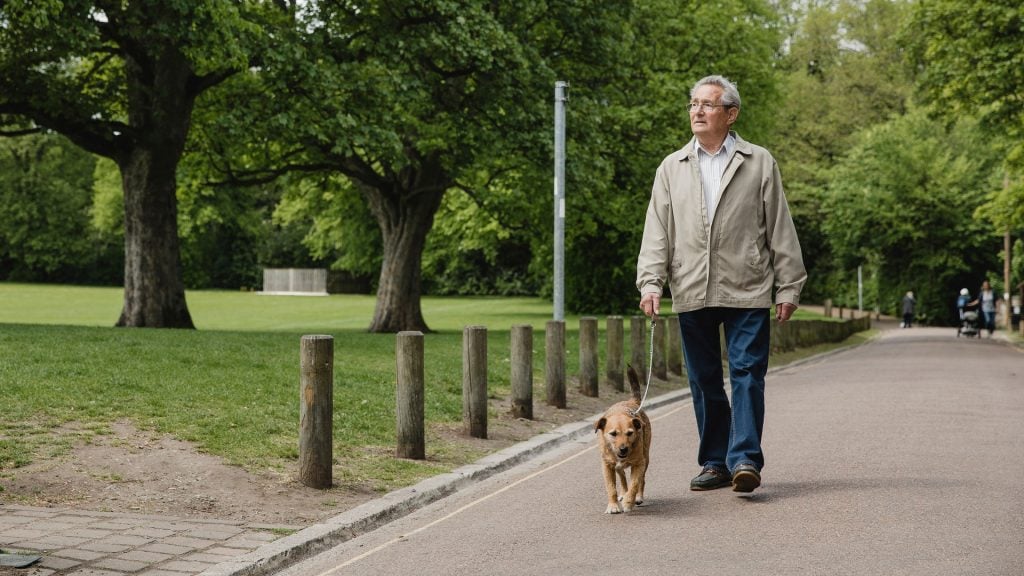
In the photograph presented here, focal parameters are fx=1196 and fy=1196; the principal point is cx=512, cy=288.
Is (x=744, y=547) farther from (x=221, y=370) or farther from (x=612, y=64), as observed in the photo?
(x=612, y=64)

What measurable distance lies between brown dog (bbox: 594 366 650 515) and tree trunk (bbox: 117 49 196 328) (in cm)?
1553

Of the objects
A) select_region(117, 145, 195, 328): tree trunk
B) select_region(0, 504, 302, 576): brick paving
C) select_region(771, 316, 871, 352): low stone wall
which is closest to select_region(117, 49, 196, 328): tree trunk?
select_region(117, 145, 195, 328): tree trunk

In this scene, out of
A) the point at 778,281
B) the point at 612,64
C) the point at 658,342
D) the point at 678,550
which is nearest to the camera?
the point at 678,550

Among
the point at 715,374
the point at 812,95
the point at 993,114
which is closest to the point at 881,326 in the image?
the point at 812,95

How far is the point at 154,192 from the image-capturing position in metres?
20.5

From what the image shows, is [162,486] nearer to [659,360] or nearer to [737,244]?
[737,244]

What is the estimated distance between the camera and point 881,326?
5025 centimetres

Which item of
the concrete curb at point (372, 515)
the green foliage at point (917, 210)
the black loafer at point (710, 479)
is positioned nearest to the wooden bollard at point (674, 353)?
the concrete curb at point (372, 515)

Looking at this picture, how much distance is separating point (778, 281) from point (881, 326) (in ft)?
150

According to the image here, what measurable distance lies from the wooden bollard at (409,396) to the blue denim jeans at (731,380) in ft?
7.41

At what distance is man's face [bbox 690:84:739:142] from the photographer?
656 cm

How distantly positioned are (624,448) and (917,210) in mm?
50120

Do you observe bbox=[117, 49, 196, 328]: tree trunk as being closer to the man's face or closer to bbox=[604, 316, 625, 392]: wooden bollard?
bbox=[604, 316, 625, 392]: wooden bollard

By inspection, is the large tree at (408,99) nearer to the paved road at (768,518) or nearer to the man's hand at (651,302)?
the paved road at (768,518)
